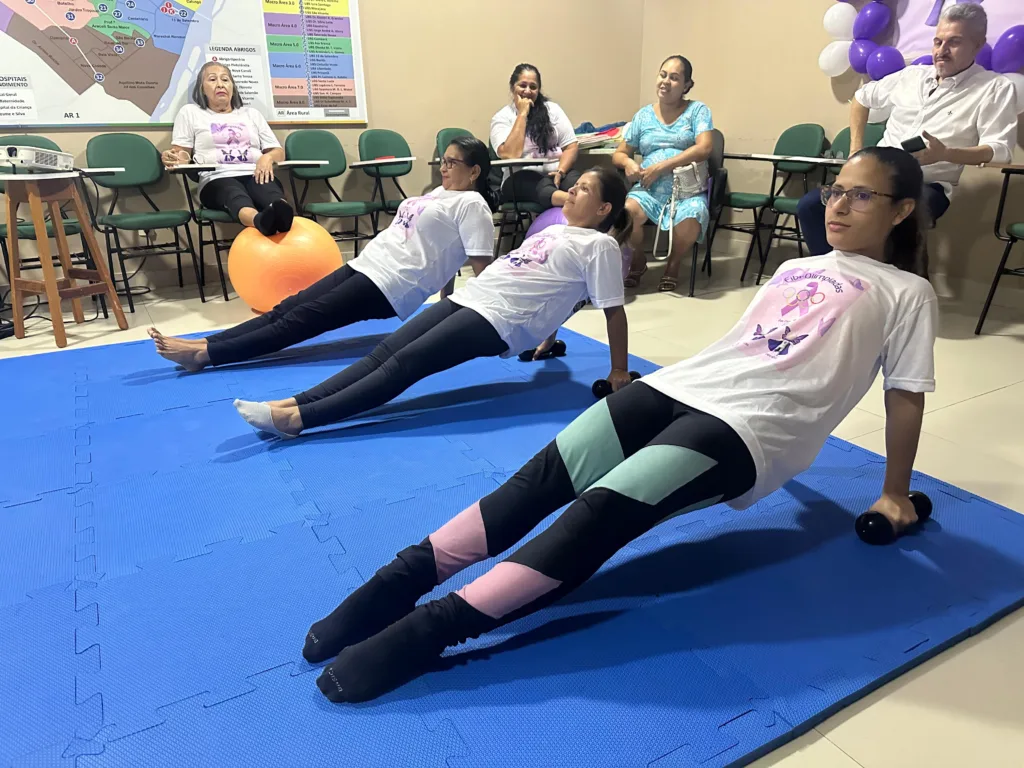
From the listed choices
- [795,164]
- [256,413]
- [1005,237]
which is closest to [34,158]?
[256,413]

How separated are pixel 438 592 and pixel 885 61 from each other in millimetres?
4169

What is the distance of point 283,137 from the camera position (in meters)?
4.62

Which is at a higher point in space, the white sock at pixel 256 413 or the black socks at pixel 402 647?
the white sock at pixel 256 413

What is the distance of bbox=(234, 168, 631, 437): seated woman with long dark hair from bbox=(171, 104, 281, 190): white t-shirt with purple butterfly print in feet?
7.89

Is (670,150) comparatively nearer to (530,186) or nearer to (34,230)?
(530,186)

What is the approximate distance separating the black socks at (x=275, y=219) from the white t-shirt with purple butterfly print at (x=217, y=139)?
0.98 m

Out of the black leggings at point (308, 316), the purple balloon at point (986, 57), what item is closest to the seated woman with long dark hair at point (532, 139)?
the black leggings at point (308, 316)

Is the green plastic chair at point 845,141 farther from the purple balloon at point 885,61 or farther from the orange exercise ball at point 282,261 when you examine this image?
the orange exercise ball at point 282,261

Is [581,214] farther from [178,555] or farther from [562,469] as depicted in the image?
[178,555]

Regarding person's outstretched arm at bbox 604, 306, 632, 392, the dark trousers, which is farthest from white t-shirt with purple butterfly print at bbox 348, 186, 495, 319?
the dark trousers

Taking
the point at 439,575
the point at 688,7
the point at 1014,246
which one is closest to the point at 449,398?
the point at 439,575

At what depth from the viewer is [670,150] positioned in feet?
13.7

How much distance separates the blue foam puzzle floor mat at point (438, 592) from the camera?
46.6 inches

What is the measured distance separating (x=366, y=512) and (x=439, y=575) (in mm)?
572
